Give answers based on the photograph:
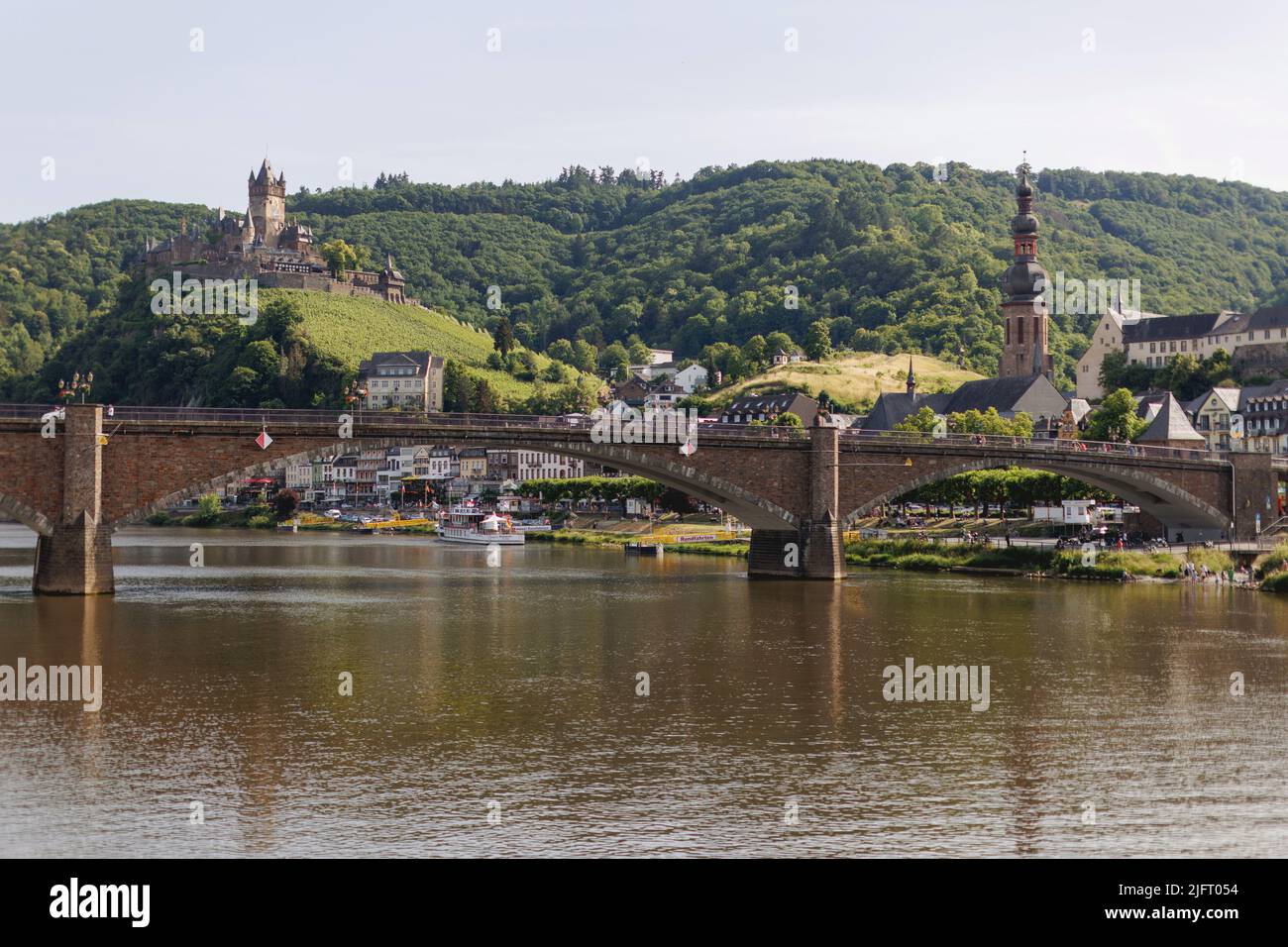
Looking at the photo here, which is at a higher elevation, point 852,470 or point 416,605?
point 852,470

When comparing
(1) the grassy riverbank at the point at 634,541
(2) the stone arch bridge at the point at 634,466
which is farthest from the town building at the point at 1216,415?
(1) the grassy riverbank at the point at 634,541

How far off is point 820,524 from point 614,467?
1090 cm

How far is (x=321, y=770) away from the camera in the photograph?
25.8m

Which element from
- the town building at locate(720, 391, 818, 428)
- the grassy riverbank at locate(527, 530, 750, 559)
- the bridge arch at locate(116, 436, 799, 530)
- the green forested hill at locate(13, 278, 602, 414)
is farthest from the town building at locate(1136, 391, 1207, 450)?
the green forested hill at locate(13, 278, 602, 414)

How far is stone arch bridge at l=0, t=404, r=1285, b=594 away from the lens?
55.8m

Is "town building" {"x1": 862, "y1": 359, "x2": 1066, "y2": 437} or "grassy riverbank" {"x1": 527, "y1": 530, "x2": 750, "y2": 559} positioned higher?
"town building" {"x1": 862, "y1": 359, "x2": 1066, "y2": 437}

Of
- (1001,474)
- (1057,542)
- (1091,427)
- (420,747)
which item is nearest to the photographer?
(420,747)

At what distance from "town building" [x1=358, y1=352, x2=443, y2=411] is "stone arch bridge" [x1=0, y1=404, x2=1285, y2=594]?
11110 cm

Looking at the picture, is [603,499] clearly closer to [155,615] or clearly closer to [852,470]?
[852,470]

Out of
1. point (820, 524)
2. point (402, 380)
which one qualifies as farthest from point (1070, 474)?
point (402, 380)

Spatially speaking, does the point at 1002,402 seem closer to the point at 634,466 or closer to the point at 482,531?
the point at 482,531

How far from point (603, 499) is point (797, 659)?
10364 cm

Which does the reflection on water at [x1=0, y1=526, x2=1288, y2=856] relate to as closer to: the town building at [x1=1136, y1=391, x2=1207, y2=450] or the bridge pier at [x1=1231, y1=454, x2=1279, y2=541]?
the bridge pier at [x1=1231, y1=454, x2=1279, y2=541]
